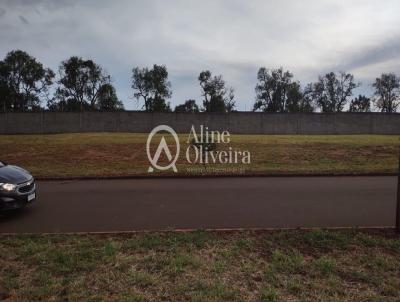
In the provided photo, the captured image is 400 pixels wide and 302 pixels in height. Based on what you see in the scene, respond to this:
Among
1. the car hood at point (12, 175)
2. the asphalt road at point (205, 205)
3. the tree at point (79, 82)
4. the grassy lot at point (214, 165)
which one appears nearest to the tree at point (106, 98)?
the tree at point (79, 82)

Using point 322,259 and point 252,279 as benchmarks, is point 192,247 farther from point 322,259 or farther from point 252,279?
point 322,259

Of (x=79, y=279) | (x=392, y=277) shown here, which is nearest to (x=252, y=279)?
(x=392, y=277)

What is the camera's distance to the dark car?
7.03 m

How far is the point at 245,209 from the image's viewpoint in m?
7.89

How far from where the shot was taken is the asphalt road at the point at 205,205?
22.1 feet

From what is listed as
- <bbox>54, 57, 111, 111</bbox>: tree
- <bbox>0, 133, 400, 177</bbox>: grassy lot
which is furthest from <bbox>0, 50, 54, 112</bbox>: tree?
<bbox>0, 133, 400, 177</bbox>: grassy lot

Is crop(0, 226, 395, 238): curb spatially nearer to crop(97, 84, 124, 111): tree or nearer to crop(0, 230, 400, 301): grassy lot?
crop(0, 230, 400, 301): grassy lot

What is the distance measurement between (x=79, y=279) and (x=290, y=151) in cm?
1727

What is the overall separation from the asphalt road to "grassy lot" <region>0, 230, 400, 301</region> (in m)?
0.90

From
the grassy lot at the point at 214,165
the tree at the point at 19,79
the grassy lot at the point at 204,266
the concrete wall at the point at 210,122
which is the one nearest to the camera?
the grassy lot at the point at 204,266

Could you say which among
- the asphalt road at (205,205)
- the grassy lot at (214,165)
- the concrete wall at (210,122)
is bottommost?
the asphalt road at (205,205)

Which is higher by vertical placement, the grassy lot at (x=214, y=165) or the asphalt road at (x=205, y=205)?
the grassy lot at (x=214, y=165)

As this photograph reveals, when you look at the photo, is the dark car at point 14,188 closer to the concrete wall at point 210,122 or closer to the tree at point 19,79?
the concrete wall at point 210,122

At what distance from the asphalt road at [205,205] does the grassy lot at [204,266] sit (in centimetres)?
90
